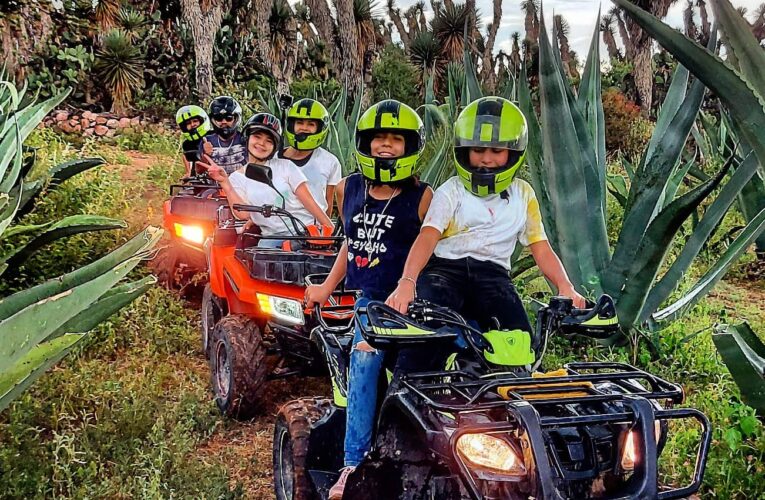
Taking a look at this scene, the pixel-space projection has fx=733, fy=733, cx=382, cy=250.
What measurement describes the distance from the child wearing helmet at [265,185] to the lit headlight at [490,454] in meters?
2.52

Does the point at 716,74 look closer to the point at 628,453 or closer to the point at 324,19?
the point at 628,453

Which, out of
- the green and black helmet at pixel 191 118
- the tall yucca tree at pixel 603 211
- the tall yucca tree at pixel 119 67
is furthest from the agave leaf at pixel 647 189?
the tall yucca tree at pixel 119 67

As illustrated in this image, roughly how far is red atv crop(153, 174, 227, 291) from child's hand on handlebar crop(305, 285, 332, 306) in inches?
90.4

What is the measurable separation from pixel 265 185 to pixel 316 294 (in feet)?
6.26

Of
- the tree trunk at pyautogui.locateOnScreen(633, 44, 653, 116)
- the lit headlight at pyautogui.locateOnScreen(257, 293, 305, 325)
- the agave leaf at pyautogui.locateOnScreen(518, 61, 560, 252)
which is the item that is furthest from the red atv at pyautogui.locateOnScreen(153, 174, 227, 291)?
the tree trunk at pyautogui.locateOnScreen(633, 44, 653, 116)

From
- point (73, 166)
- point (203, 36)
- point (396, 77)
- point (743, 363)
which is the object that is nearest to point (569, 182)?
point (743, 363)

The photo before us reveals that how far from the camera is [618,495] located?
1525mm

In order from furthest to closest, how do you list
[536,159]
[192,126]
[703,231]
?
1. [192,126]
2. [536,159]
3. [703,231]

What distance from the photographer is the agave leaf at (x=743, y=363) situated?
229 cm

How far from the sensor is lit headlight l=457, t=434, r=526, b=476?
1560 mm

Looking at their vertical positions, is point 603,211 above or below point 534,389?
above

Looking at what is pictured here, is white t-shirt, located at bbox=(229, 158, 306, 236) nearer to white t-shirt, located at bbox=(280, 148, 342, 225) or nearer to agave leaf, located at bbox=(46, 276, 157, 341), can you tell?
white t-shirt, located at bbox=(280, 148, 342, 225)

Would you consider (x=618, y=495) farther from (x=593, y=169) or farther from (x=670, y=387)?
(x=593, y=169)

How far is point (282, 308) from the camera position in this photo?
341 cm
